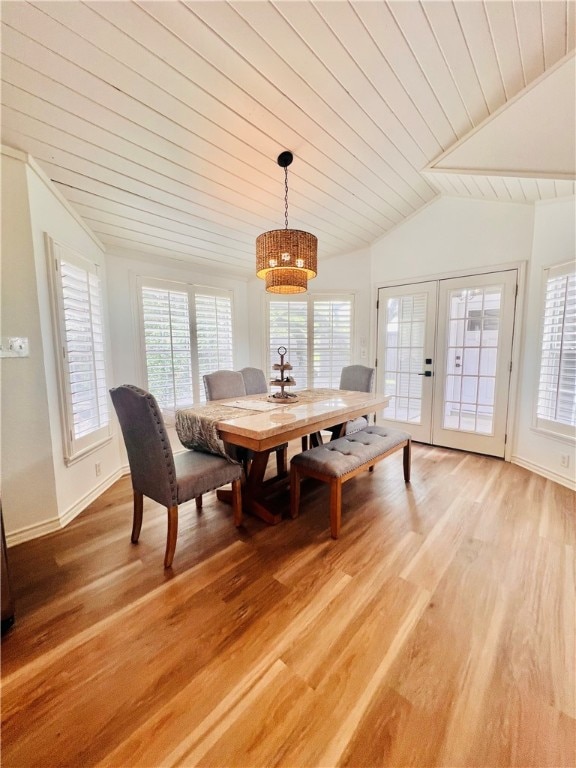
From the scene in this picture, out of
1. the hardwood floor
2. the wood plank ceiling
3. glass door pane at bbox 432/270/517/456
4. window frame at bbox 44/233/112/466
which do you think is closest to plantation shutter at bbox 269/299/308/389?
the wood plank ceiling

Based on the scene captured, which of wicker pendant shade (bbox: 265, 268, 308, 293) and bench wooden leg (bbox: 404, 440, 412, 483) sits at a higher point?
wicker pendant shade (bbox: 265, 268, 308, 293)

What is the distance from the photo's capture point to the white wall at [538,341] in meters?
2.64

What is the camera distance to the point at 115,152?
6.39ft

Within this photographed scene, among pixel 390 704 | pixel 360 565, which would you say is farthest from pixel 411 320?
pixel 390 704

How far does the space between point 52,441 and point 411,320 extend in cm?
369

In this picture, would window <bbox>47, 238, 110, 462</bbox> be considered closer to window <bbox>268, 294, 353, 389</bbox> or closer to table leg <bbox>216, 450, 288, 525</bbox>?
table leg <bbox>216, 450, 288, 525</bbox>

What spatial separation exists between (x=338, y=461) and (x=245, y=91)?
2269 mm

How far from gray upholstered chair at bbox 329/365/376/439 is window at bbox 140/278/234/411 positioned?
159 centimetres

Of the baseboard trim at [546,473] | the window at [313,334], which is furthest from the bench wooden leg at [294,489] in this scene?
the baseboard trim at [546,473]

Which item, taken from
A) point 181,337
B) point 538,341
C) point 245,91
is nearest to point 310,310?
point 181,337

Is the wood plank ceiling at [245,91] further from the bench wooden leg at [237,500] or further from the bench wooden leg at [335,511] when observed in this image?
the bench wooden leg at [335,511]

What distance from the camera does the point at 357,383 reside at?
3.31m

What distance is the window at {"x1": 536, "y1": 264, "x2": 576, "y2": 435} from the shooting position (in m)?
2.61

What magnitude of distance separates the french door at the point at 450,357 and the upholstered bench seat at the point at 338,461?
49.6 inches
